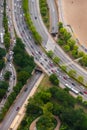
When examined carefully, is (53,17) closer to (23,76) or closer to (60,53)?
(60,53)

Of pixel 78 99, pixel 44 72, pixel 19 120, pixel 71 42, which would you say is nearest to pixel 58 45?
pixel 71 42

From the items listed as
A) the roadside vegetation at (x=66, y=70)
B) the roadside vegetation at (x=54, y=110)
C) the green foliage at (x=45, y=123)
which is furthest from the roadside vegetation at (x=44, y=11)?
the green foliage at (x=45, y=123)

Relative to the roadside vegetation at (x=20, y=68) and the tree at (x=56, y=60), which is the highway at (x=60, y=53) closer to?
the tree at (x=56, y=60)

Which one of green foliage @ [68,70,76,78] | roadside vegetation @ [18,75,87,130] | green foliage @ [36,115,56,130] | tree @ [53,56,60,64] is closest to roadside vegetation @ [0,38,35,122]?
roadside vegetation @ [18,75,87,130]

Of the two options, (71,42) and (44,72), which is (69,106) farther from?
(71,42)

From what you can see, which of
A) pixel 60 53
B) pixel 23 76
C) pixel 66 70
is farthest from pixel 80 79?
pixel 23 76
